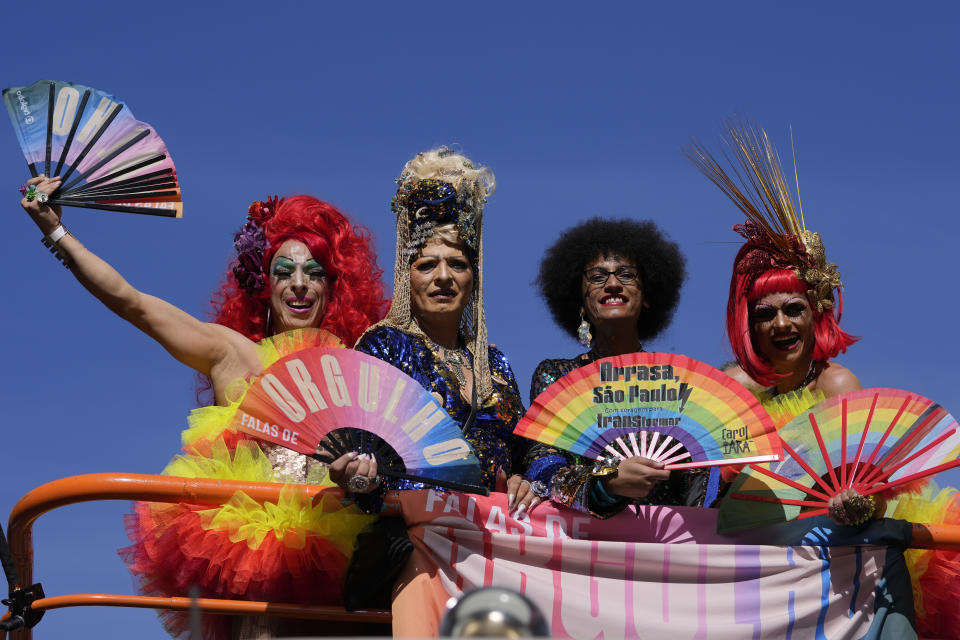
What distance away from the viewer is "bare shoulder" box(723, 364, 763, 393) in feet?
20.9

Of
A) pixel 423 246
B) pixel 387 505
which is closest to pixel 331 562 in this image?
pixel 387 505

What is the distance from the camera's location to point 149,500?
4656 millimetres

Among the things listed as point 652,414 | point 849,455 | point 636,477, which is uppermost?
point 652,414

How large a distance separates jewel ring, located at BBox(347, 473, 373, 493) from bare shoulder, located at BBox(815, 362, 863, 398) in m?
2.46

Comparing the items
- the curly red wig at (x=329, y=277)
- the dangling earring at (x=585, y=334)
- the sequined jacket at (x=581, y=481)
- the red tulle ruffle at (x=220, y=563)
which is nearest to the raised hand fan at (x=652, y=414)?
the sequined jacket at (x=581, y=481)

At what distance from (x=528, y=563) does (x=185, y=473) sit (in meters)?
1.40

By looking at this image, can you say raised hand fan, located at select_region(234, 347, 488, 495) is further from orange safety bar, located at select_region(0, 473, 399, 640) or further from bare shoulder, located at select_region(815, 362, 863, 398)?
bare shoulder, located at select_region(815, 362, 863, 398)

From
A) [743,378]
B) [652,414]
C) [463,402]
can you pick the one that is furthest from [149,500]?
[743,378]

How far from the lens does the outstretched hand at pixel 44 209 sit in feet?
18.5

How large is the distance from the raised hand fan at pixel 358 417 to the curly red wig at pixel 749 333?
195 centimetres

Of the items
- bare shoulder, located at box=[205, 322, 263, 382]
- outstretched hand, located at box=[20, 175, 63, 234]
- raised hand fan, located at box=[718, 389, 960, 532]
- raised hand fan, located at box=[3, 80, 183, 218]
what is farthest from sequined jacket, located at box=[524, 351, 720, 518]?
outstretched hand, located at box=[20, 175, 63, 234]

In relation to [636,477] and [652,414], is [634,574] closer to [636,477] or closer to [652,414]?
[636,477]

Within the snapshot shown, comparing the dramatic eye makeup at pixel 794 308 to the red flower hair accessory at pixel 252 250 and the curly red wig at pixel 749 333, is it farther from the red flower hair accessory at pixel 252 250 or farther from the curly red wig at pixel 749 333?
the red flower hair accessory at pixel 252 250

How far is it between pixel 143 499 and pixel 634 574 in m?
1.86
